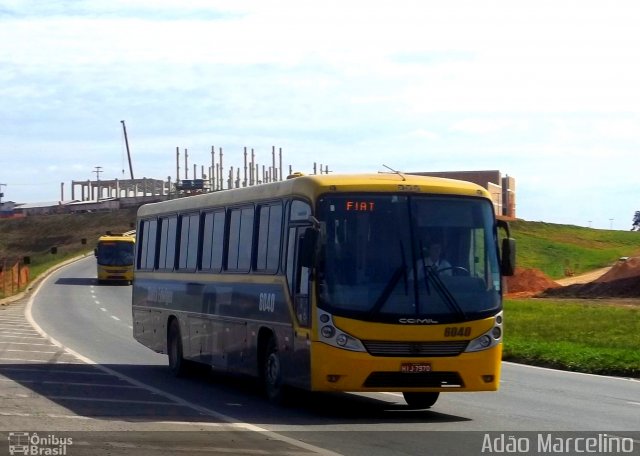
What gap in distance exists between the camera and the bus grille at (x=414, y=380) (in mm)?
13805

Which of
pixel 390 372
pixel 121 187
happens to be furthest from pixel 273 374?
pixel 121 187

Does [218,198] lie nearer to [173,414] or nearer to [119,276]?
[173,414]

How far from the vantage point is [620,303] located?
4478cm

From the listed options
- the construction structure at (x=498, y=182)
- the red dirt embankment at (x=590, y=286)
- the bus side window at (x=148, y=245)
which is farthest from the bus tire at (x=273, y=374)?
the construction structure at (x=498, y=182)

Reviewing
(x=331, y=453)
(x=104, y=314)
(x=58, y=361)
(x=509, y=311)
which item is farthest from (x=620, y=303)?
(x=331, y=453)

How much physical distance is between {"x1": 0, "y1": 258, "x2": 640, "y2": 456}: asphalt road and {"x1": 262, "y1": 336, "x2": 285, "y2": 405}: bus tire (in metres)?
0.19

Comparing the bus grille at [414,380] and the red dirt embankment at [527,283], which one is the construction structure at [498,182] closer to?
the red dirt embankment at [527,283]

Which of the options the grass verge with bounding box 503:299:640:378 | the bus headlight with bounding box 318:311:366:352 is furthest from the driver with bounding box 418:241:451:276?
the grass verge with bounding box 503:299:640:378

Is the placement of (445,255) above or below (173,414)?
above

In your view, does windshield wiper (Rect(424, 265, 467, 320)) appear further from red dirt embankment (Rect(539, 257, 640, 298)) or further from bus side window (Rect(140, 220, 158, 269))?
red dirt embankment (Rect(539, 257, 640, 298))

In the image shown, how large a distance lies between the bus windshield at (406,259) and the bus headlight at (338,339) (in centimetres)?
22

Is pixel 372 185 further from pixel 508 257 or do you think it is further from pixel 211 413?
pixel 211 413

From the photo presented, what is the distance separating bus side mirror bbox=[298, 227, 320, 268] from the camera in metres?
13.9

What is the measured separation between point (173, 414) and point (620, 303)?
33271mm
